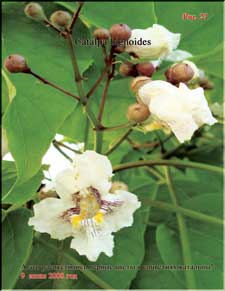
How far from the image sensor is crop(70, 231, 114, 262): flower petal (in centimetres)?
69

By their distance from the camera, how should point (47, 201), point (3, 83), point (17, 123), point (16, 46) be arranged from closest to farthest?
point (47, 201) → point (17, 123) → point (16, 46) → point (3, 83)

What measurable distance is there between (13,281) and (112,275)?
0.13 metres

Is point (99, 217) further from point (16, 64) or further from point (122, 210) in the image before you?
point (16, 64)

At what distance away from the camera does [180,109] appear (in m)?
0.66

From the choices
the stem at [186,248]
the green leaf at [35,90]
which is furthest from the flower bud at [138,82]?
the stem at [186,248]

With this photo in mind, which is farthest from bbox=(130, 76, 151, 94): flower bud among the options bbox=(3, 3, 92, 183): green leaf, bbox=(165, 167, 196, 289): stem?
bbox=(165, 167, 196, 289): stem

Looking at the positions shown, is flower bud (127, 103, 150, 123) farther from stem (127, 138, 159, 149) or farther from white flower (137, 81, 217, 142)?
stem (127, 138, 159, 149)

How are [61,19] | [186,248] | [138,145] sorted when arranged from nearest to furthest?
[61,19]
[186,248]
[138,145]

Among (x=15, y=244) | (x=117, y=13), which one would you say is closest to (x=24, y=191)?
(x=15, y=244)

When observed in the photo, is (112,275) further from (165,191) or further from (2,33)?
(2,33)

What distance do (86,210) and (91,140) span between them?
142 millimetres

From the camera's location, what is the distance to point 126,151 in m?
1.03

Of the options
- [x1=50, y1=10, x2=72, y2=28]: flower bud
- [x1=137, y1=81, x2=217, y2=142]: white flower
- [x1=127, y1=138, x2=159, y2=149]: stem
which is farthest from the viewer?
[x1=127, y1=138, x2=159, y2=149]: stem

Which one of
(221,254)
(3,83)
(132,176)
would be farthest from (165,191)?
(3,83)
